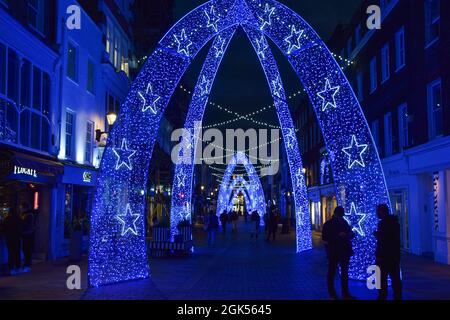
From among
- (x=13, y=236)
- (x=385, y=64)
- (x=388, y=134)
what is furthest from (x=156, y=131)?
(x=385, y=64)

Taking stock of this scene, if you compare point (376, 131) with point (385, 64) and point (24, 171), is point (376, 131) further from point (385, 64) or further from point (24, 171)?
point (24, 171)

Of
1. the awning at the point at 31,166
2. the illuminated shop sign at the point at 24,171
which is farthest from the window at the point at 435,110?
the illuminated shop sign at the point at 24,171

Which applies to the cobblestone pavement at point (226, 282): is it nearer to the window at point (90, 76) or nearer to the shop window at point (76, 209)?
the shop window at point (76, 209)

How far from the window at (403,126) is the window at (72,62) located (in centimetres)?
1345

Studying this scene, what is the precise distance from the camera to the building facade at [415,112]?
65.2 ft

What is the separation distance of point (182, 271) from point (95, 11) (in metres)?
15.1

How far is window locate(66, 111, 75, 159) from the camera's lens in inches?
891

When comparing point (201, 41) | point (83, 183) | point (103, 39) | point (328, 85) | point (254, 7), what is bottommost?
point (83, 183)

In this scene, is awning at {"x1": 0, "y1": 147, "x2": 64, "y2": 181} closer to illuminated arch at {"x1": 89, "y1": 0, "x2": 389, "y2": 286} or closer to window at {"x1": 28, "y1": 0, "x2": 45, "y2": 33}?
illuminated arch at {"x1": 89, "y1": 0, "x2": 389, "y2": 286}

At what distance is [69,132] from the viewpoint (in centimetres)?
2280

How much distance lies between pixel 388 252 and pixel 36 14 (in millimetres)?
14467
